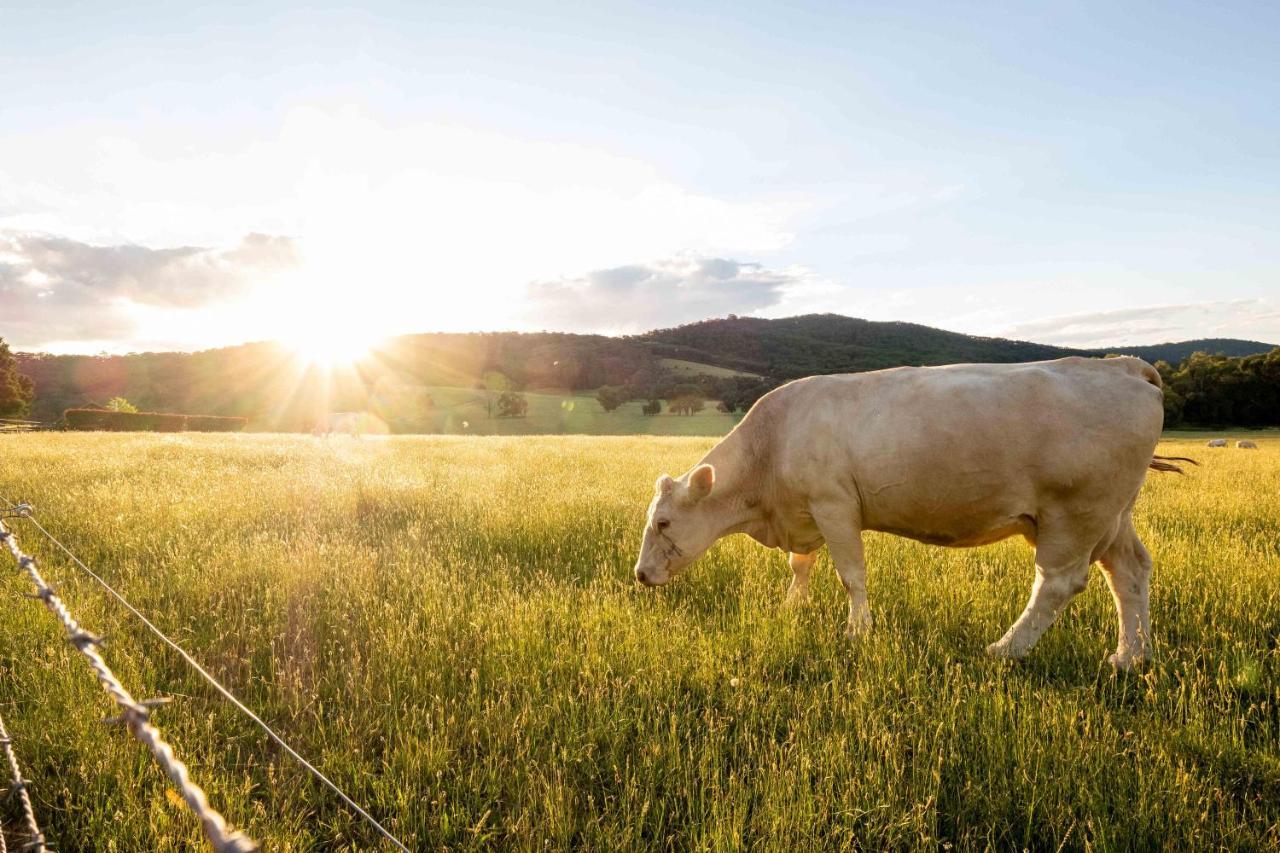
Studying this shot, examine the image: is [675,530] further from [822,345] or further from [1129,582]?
[822,345]

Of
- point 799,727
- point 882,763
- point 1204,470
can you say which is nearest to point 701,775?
point 799,727

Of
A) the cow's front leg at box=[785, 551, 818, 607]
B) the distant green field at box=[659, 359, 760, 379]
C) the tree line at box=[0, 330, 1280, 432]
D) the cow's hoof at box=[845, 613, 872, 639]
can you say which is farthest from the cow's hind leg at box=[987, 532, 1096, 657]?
the distant green field at box=[659, 359, 760, 379]

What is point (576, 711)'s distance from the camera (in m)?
3.74

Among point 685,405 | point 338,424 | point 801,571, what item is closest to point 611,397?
point 685,405

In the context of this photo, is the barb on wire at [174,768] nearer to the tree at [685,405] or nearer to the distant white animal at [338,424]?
the distant white animal at [338,424]

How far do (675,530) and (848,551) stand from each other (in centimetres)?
159

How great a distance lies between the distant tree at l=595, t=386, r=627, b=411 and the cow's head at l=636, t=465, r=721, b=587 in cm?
7031

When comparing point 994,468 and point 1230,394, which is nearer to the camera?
point 994,468

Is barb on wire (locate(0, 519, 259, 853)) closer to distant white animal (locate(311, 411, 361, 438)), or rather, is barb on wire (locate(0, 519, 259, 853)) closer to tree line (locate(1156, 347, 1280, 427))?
distant white animal (locate(311, 411, 361, 438))

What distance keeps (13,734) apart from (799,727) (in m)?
4.41

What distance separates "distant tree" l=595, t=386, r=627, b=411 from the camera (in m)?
77.1

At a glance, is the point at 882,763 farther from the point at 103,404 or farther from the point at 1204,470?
the point at 103,404

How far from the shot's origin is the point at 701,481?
5.88m

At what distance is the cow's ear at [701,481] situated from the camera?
581cm
